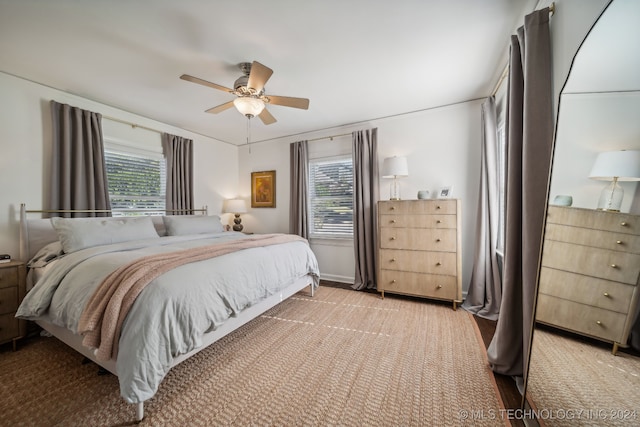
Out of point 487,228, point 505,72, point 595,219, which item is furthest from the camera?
point 487,228

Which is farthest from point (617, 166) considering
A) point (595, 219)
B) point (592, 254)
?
point (592, 254)

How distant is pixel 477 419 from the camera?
4.33ft

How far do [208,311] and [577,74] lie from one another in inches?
91.0

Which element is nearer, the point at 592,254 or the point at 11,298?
the point at 592,254

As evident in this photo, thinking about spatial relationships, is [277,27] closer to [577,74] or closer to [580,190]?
[577,74]

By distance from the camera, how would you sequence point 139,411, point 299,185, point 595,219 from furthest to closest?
point 299,185 < point 139,411 < point 595,219

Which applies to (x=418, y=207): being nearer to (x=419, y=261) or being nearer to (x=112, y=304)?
(x=419, y=261)

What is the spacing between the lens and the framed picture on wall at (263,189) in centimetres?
455

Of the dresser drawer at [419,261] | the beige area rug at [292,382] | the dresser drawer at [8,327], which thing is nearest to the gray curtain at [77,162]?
the dresser drawer at [8,327]

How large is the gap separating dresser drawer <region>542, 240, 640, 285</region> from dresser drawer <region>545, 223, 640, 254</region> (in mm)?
17

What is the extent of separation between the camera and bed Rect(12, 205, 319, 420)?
130cm

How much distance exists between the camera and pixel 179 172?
12.4ft

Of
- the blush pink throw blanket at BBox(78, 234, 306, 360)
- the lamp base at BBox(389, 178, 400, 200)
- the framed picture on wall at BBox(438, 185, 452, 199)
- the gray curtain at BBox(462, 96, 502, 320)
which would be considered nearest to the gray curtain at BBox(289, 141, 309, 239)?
the lamp base at BBox(389, 178, 400, 200)

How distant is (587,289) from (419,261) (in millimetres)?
2142
